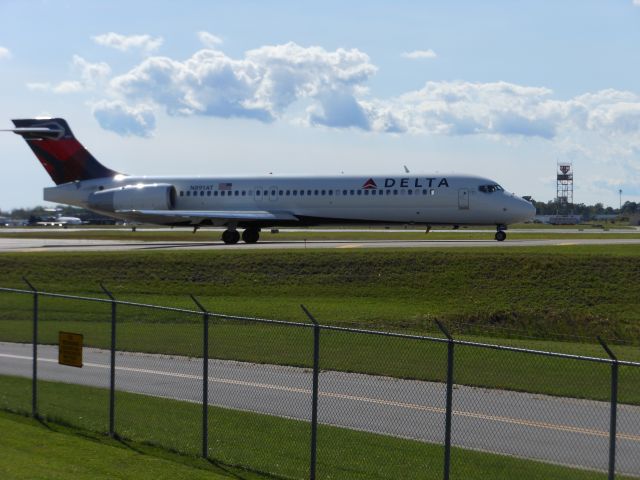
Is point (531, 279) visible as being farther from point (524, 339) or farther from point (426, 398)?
point (426, 398)

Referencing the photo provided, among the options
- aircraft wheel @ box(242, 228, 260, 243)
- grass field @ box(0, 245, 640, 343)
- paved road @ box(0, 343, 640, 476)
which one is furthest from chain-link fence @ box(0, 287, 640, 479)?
aircraft wheel @ box(242, 228, 260, 243)

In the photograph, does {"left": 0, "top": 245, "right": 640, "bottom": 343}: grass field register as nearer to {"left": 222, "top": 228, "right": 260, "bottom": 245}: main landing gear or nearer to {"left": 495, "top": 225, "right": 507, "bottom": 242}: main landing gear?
{"left": 495, "top": 225, "right": 507, "bottom": 242}: main landing gear

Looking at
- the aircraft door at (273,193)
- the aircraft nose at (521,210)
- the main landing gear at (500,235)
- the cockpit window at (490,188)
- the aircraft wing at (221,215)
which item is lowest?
the main landing gear at (500,235)

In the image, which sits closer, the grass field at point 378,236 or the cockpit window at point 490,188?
the cockpit window at point 490,188

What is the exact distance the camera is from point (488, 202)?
148 ft

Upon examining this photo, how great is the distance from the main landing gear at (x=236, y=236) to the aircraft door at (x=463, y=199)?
35.3 ft

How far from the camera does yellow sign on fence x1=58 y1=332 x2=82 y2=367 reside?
13.3 metres

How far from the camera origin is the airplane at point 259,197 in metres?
45.4

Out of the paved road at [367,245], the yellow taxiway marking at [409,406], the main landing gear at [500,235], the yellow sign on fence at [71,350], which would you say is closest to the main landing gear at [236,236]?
the paved road at [367,245]

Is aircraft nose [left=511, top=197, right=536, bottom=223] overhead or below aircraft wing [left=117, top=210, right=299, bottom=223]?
overhead

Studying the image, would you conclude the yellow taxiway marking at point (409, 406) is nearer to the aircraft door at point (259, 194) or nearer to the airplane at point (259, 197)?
the airplane at point (259, 197)

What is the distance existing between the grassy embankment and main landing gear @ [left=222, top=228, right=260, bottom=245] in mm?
11107

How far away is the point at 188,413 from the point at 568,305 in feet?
55.5

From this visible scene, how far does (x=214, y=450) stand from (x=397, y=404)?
3416 mm
